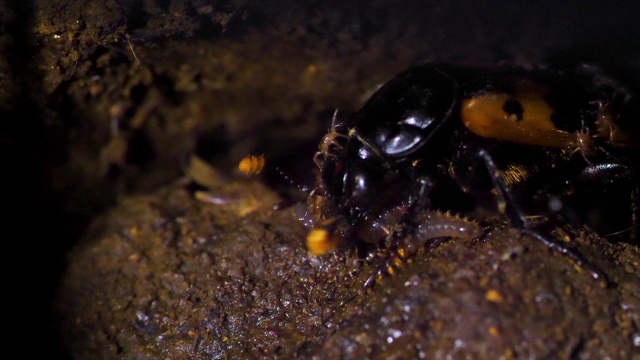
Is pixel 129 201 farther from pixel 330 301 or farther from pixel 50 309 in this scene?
pixel 330 301

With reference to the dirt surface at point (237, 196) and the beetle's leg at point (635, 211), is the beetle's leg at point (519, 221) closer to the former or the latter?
the dirt surface at point (237, 196)

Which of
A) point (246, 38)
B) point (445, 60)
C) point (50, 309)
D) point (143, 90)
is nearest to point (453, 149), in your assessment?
point (445, 60)

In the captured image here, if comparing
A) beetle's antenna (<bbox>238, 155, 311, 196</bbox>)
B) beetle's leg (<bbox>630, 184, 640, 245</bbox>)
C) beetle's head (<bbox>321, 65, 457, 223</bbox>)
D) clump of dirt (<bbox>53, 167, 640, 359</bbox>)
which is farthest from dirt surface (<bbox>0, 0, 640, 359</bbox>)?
beetle's leg (<bbox>630, 184, 640, 245</bbox>)

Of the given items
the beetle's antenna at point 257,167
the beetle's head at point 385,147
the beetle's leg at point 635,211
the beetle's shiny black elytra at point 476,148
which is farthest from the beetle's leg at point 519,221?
the beetle's leg at point 635,211

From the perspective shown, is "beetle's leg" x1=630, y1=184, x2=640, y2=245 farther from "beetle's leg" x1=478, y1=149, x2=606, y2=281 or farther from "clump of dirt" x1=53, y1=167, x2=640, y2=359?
"beetle's leg" x1=478, y1=149, x2=606, y2=281

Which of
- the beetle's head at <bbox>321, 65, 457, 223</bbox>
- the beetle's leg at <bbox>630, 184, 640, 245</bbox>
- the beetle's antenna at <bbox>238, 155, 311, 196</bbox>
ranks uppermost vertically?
the beetle's head at <bbox>321, 65, 457, 223</bbox>

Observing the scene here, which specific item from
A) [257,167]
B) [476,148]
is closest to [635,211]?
[476,148]
